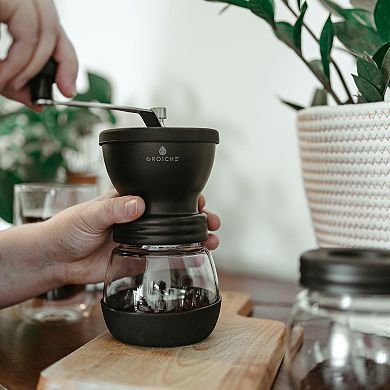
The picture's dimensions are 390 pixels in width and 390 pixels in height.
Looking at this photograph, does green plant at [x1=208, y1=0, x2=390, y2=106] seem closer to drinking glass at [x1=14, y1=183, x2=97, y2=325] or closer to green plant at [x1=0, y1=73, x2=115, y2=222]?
drinking glass at [x1=14, y1=183, x2=97, y2=325]

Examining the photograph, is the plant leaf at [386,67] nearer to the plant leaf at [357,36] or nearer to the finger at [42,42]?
the plant leaf at [357,36]

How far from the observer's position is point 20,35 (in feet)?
2.77

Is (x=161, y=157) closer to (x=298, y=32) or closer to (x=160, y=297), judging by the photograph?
(x=160, y=297)

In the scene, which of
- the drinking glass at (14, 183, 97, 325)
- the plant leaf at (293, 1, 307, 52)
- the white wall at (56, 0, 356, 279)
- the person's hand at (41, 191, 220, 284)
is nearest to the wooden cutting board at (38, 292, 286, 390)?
the person's hand at (41, 191, 220, 284)

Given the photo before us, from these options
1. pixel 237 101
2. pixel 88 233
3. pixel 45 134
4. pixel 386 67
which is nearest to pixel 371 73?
pixel 386 67

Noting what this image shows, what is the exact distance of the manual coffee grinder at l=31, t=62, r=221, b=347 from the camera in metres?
0.59

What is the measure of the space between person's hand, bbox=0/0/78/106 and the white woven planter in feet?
1.10

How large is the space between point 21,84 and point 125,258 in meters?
0.35

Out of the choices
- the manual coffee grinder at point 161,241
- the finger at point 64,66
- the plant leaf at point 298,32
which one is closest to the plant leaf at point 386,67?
the plant leaf at point 298,32

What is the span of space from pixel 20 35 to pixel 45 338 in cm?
40

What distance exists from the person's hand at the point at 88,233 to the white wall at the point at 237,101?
1.56 ft

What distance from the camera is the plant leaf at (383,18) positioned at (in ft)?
2.25

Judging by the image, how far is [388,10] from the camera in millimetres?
688

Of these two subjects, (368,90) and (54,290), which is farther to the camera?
(54,290)
